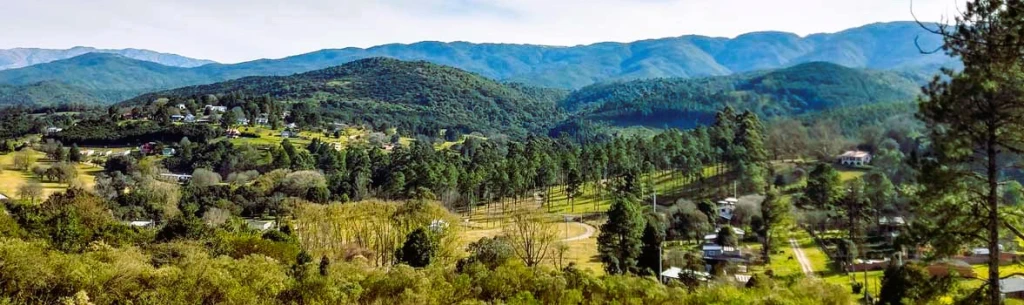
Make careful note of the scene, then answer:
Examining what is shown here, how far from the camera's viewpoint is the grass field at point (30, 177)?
198ft

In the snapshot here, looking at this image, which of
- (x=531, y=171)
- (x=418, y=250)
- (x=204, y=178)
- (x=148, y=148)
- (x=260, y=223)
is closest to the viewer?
(x=418, y=250)

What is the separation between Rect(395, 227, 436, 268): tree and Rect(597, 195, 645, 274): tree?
895 centimetres

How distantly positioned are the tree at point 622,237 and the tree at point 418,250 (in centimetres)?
895

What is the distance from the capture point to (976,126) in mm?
10227

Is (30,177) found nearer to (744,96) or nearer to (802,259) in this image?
(802,259)

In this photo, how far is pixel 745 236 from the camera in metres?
40.8

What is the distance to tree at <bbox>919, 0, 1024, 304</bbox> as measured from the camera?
9.38 meters

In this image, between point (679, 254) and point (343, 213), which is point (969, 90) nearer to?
point (679, 254)

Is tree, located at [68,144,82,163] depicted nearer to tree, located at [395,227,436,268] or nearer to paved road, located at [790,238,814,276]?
tree, located at [395,227,436,268]

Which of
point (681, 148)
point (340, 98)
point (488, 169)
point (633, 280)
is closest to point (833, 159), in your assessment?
point (633, 280)

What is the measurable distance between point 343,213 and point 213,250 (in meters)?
9.66

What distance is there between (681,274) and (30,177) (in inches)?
2794

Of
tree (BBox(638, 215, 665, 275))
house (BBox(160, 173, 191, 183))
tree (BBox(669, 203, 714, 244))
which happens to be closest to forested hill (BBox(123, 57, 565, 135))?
house (BBox(160, 173, 191, 183))

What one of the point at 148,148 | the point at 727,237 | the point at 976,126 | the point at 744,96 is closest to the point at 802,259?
the point at 727,237
